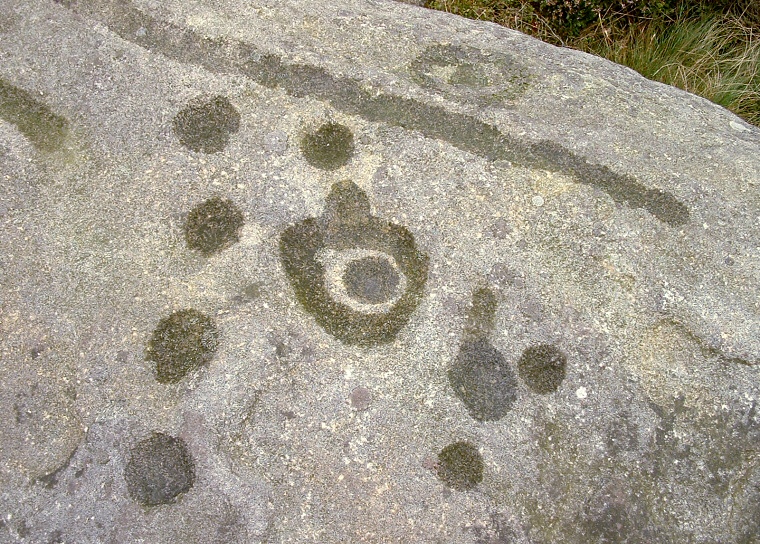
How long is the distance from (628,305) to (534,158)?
72cm

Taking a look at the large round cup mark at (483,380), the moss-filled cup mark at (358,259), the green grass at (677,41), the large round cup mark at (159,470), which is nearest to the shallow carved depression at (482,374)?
the large round cup mark at (483,380)

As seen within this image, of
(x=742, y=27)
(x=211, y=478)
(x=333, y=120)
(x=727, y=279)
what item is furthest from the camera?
(x=742, y=27)

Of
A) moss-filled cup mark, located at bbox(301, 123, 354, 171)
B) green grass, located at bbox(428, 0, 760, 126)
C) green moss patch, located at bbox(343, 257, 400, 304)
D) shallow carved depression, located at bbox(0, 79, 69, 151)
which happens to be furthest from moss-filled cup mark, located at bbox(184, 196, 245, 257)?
green grass, located at bbox(428, 0, 760, 126)

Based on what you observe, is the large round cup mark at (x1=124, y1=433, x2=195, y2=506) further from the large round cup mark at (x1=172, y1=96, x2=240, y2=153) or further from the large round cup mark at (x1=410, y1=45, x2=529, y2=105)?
the large round cup mark at (x1=410, y1=45, x2=529, y2=105)

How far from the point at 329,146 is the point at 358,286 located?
62 centimetres

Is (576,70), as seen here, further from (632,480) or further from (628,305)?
(632,480)

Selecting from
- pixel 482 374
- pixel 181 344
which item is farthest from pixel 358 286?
pixel 181 344

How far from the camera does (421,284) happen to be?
2629 mm

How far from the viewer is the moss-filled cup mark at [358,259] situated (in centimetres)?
260

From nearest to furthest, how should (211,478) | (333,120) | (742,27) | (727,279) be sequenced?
(211,478) → (727,279) → (333,120) → (742,27)

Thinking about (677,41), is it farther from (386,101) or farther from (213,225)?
(213,225)

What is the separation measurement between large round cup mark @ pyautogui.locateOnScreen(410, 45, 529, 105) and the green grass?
1047mm

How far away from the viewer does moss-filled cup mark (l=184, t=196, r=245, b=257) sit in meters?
2.64

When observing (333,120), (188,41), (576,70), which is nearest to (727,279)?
(576,70)
